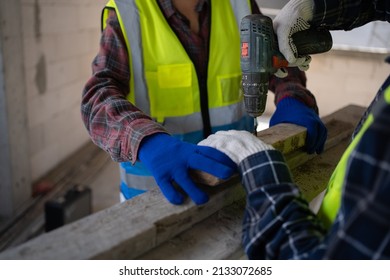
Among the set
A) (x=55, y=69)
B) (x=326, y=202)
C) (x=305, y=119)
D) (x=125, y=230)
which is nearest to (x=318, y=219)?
(x=326, y=202)

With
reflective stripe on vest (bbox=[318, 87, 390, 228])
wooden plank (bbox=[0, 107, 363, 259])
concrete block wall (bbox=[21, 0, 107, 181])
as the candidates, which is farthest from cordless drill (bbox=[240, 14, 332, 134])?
concrete block wall (bbox=[21, 0, 107, 181])

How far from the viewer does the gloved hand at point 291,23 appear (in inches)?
54.3

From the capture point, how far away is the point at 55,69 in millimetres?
3521

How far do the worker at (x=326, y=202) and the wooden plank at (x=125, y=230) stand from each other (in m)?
0.18

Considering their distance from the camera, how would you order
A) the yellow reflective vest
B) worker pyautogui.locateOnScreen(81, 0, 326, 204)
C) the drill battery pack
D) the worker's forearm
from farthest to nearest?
the drill battery pack
the yellow reflective vest
worker pyautogui.locateOnScreen(81, 0, 326, 204)
the worker's forearm

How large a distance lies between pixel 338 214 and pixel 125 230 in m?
0.48

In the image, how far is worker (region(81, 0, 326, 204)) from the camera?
143 centimetres

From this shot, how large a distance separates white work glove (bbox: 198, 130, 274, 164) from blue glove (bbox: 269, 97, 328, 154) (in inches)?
18.4

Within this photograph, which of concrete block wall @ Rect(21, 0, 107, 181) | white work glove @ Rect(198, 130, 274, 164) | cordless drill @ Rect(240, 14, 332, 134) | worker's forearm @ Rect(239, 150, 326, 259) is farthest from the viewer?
concrete block wall @ Rect(21, 0, 107, 181)

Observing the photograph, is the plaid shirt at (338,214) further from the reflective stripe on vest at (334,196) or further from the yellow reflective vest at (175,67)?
the yellow reflective vest at (175,67)

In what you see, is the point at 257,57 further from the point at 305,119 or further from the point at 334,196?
the point at 334,196

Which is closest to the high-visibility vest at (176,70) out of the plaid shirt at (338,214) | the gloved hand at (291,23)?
the gloved hand at (291,23)

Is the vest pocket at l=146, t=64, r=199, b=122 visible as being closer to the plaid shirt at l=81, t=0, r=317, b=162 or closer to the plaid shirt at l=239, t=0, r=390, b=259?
the plaid shirt at l=81, t=0, r=317, b=162
